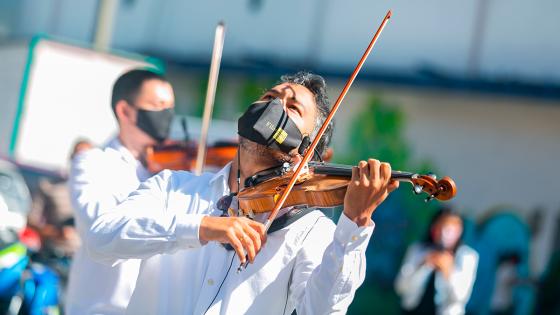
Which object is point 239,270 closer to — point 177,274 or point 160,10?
point 177,274

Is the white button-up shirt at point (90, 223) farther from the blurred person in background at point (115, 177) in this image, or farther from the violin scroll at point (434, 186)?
the violin scroll at point (434, 186)

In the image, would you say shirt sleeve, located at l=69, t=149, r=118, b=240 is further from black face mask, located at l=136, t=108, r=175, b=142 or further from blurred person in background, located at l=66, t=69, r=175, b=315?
black face mask, located at l=136, t=108, r=175, b=142

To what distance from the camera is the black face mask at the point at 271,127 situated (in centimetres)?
342

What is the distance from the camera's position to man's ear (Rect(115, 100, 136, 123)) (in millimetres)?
4828

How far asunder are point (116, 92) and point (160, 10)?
545 inches

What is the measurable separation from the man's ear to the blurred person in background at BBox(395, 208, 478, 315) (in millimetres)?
3899

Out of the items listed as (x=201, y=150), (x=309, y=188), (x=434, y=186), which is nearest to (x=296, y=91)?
(x=309, y=188)

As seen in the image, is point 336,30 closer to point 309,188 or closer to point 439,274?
point 439,274

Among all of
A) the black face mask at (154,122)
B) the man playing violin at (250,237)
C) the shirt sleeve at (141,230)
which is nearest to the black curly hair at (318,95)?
the man playing violin at (250,237)

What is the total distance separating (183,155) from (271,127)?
2394mm

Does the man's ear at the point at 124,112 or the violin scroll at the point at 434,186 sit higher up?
the violin scroll at the point at 434,186

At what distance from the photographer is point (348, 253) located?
3.09 meters

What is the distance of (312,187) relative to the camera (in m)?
3.29

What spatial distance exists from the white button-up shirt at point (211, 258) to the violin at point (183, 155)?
3.95 ft
